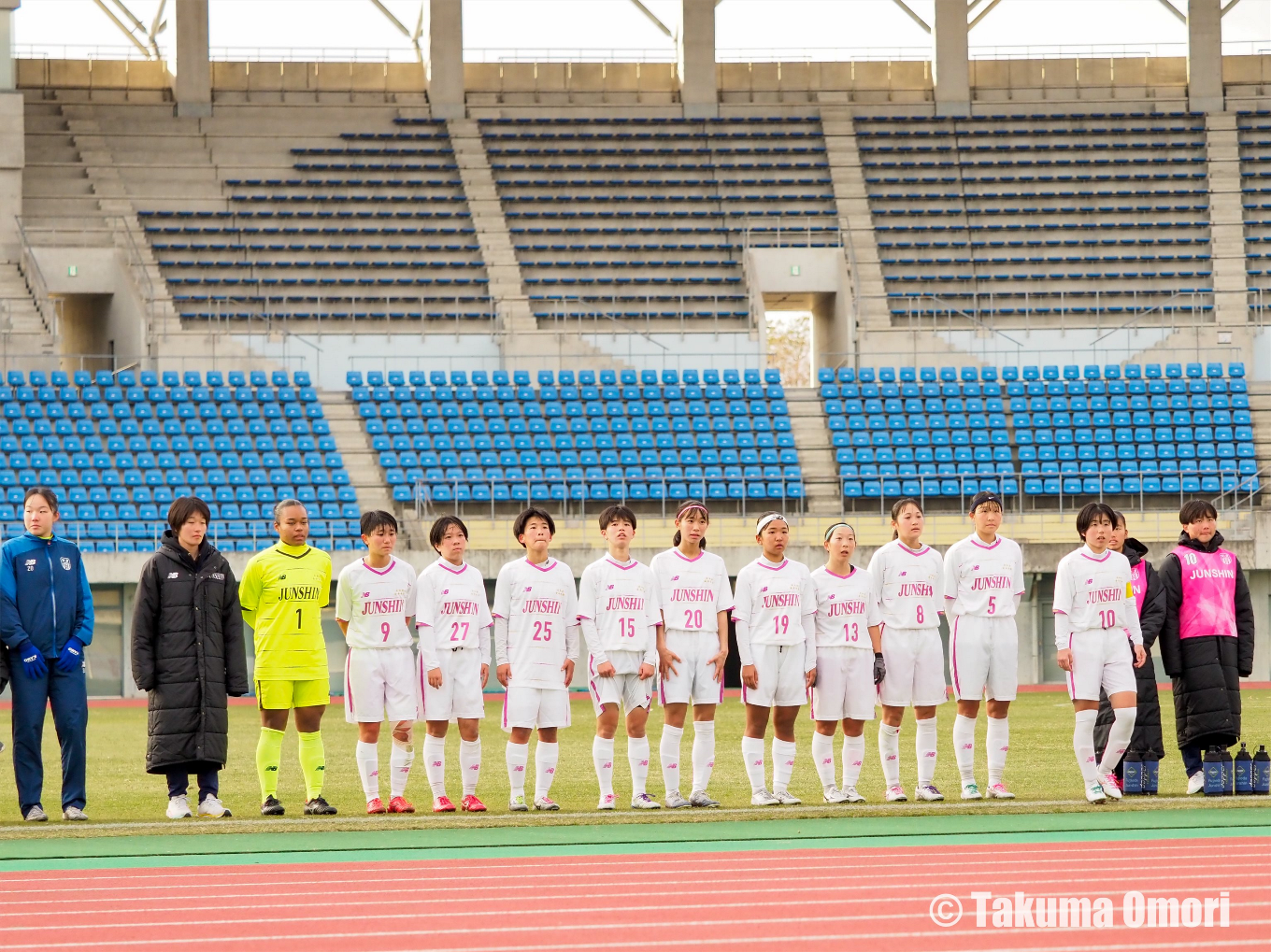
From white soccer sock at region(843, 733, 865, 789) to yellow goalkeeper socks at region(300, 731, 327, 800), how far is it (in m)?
3.09

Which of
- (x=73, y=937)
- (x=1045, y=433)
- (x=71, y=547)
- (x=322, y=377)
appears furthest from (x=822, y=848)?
(x=322, y=377)

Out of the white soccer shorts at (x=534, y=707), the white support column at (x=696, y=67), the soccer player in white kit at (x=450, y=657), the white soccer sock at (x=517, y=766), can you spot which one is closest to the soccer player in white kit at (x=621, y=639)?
the white soccer shorts at (x=534, y=707)

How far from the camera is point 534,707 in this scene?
10.1 meters

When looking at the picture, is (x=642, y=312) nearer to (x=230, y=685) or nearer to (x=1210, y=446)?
(x=1210, y=446)

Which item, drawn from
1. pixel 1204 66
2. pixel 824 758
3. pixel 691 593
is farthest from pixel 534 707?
pixel 1204 66

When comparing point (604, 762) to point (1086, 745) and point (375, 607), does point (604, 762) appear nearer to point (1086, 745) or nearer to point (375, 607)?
point (375, 607)

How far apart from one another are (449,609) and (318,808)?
4.57 feet

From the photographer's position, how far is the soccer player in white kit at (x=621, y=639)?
33.1ft

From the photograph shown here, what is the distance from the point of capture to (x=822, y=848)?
26.7 ft

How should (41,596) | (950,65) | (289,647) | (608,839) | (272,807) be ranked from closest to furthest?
(608,839), (272,807), (289,647), (41,596), (950,65)

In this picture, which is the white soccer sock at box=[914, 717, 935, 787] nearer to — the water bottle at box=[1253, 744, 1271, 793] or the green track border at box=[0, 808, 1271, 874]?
the green track border at box=[0, 808, 1271, 874]

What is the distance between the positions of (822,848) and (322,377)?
26.2 m

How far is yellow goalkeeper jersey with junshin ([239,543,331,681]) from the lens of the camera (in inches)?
395

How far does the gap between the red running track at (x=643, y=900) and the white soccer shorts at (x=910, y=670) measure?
92.2 inches
